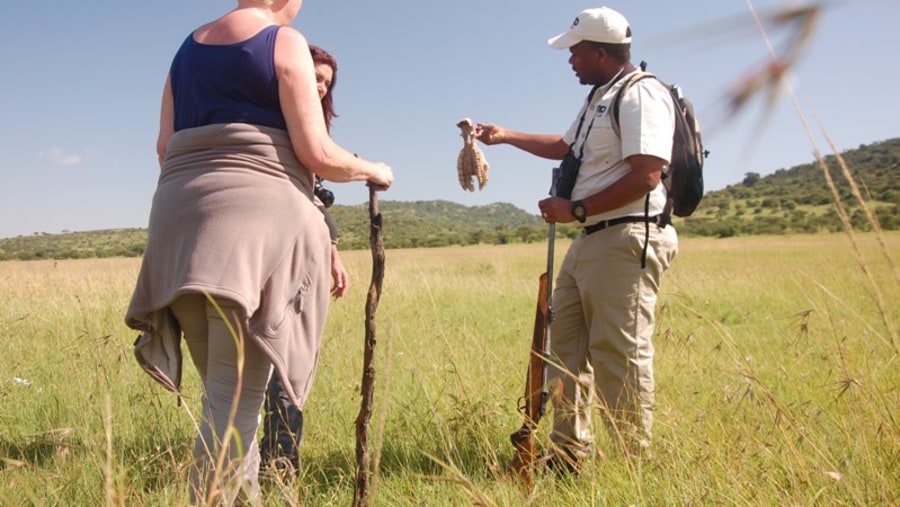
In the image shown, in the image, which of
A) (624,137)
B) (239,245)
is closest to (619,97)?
(624,137)

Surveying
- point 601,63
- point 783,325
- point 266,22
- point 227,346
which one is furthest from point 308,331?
point 783,325

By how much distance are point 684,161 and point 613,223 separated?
460mm

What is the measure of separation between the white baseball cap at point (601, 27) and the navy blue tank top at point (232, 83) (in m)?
1.57

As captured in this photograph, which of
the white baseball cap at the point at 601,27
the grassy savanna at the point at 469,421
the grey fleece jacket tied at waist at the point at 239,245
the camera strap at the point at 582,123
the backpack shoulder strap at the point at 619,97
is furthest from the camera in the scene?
the camera strap at the point at 582,123

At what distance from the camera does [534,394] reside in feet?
9.80

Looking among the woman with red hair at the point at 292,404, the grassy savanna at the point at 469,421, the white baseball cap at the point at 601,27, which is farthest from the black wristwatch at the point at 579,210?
the woman with red hair at the point at 292,404

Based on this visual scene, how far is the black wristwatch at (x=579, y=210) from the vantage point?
2.98 meters

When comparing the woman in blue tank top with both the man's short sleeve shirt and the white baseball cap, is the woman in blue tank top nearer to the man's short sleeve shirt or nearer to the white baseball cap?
the man's short sleeve shirt

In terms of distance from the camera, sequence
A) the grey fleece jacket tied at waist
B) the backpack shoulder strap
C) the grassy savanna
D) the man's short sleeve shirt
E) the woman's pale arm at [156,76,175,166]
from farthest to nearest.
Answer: the backpack shoulder strap → the man's short sleeve shirt → the woman's pale arm at [156,76,175,166] → the grassy savanna → the grey fleece jacket tied at waist

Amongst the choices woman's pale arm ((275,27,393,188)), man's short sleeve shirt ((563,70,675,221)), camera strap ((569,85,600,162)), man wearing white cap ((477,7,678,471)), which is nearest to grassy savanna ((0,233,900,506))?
man wearing white cap ((477,7,678,471))

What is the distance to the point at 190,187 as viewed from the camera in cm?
207

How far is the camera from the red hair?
2.96m

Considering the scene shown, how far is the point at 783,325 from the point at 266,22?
7.62m

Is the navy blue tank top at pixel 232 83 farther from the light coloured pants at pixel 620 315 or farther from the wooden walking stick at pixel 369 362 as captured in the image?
the light coloured pants at pixel 620 315
